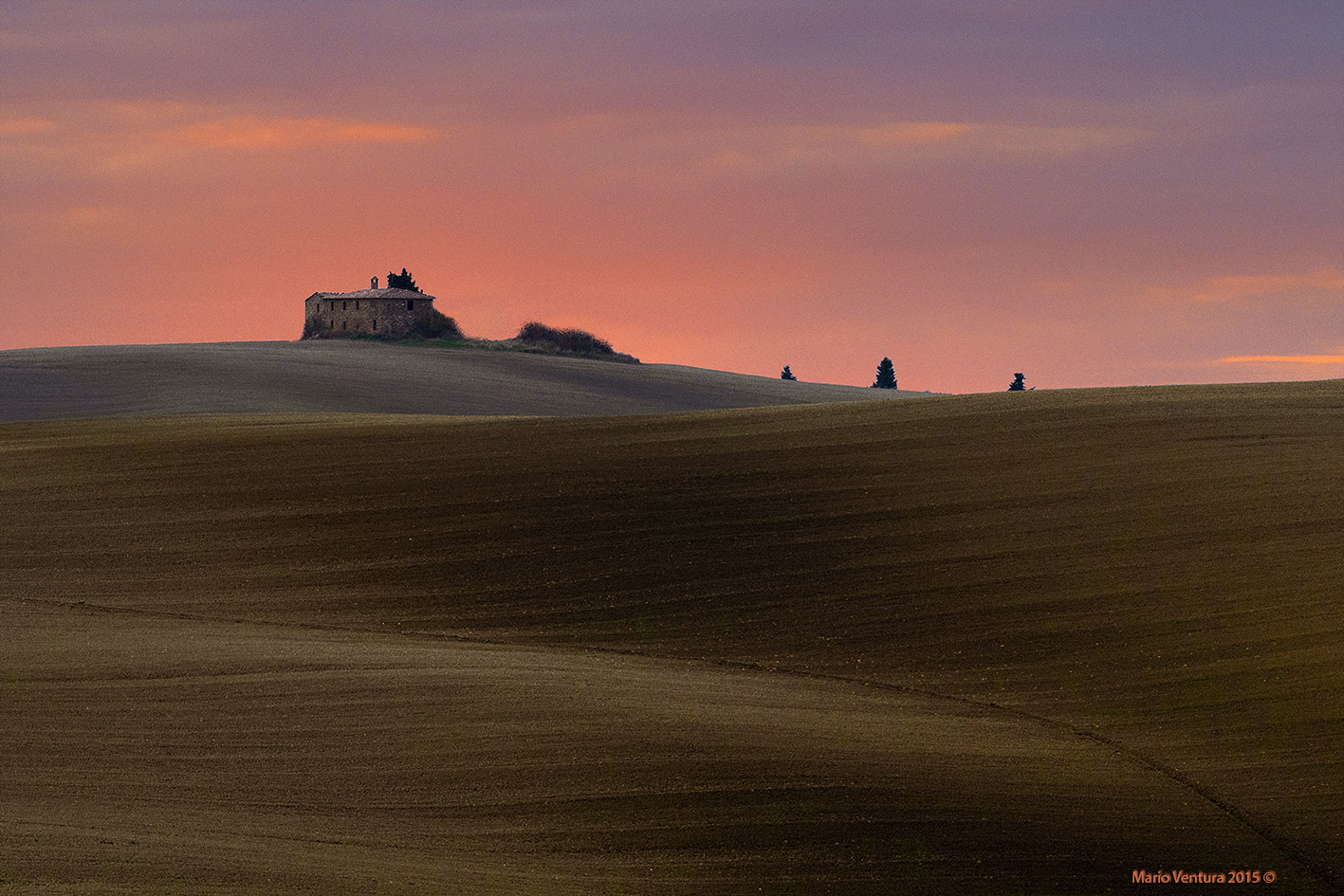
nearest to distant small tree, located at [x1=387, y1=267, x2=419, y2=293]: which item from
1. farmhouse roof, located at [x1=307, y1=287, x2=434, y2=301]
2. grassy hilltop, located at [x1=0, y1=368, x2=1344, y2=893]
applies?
farmhouse roof, located at [x1=307, y1=287, x2=434, y2=301]

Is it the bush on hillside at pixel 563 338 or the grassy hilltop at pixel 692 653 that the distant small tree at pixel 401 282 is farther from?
the grassy hilltop at pixel 692 653

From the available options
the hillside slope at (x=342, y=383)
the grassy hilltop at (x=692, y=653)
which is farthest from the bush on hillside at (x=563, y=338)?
the grassy hilltop at (x=692, y=653)

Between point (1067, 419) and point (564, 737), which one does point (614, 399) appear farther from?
point (564, 737)

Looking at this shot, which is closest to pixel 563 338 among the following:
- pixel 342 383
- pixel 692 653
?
pixel 342 383

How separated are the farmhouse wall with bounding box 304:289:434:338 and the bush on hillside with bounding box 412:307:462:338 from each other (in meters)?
0.31

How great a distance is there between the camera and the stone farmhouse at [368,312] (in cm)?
8625

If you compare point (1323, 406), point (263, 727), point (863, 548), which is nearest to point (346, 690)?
point (263, 727)

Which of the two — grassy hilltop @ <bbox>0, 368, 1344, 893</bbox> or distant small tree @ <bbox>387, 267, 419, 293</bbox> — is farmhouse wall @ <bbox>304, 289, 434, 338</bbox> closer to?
distant small tree @ <bbox>387, 267, 419, 293</bbox>

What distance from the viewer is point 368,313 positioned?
8681 cm

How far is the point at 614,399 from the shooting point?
67188mm

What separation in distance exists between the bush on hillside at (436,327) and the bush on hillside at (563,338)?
3.98 m

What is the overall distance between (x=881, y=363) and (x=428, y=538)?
81.9 m

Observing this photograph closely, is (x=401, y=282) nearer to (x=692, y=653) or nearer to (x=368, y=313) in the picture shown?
(x=368, y=313)

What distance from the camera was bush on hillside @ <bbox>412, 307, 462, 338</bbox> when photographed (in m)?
85.9
